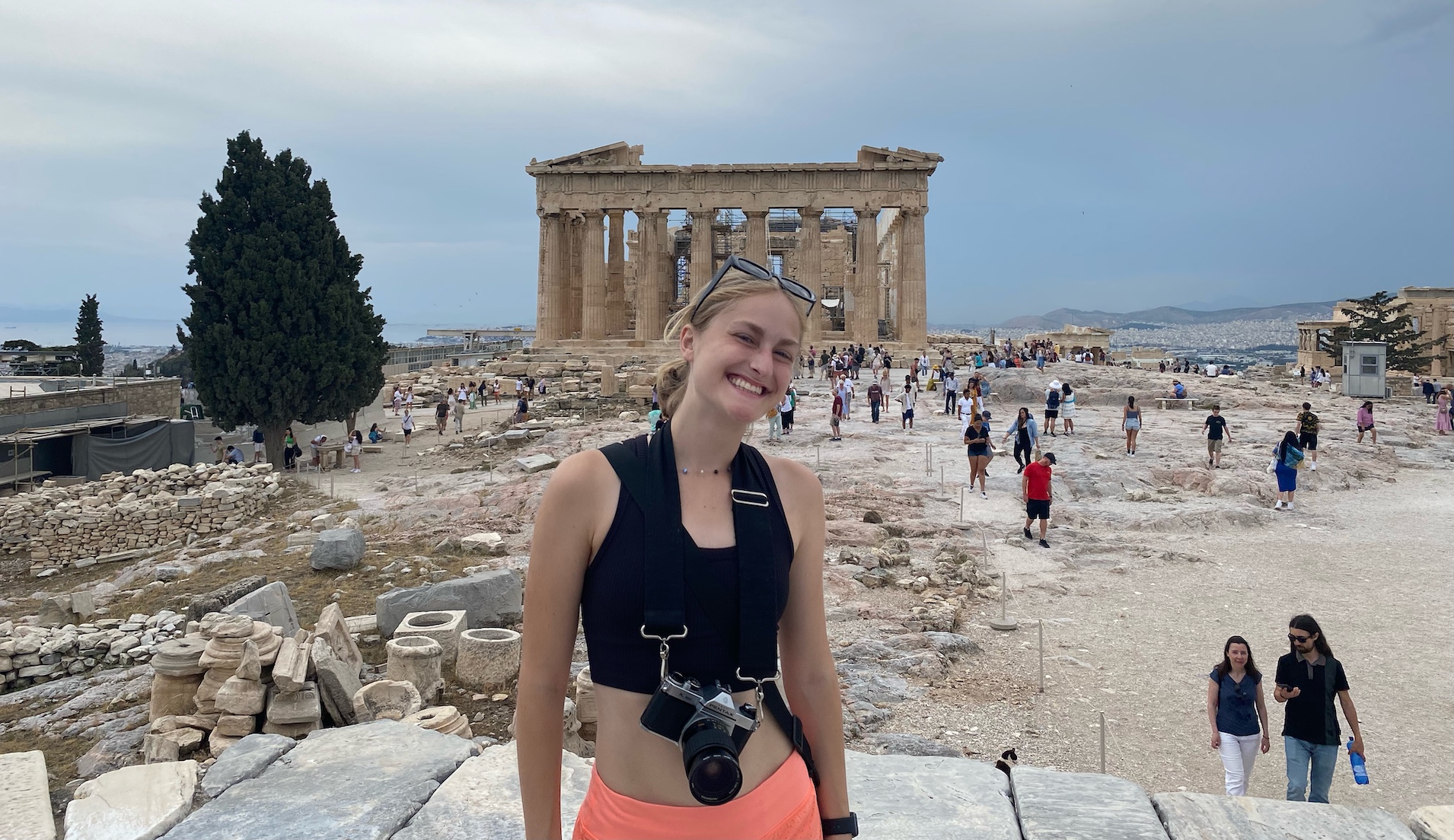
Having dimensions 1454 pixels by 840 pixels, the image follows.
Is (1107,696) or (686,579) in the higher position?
(686,579)

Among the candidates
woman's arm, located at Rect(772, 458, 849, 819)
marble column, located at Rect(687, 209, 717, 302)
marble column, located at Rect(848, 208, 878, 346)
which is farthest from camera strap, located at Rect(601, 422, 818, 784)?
marble column, located at Rect(848, 208, 878, 346)

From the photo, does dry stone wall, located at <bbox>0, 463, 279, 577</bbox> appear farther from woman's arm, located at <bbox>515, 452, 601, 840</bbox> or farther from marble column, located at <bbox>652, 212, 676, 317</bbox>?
marble column, located at <bbox>652, 212, 676, 317</bbox>

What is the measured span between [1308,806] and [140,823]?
190 inches

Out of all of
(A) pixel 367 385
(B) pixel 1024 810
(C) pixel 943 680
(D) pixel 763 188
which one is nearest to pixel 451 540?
(C) pixel 943 680

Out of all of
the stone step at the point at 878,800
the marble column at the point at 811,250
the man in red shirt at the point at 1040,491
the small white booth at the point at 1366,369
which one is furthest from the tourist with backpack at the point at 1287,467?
the marble column at the point at 811,250

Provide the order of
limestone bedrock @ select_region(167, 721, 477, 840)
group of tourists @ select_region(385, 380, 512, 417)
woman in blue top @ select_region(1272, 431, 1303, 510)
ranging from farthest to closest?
group of tourists @ select_region(385, 380, 512, 417) < woman in blue top @ select_region(1272, 431, 1303, 510) < limestone bedrock @ select_region(167, 721, 477, 840)

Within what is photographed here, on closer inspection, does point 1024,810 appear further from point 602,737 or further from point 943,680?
point 943,680

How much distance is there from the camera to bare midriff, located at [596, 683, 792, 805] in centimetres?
197

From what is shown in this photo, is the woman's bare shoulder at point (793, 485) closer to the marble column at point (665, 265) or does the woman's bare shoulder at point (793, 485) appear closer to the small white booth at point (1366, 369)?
the small white booth at point (1366, 369)

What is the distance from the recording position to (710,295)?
215 centimetres

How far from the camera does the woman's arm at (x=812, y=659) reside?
2.21 meters

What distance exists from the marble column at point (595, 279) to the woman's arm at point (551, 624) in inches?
1658

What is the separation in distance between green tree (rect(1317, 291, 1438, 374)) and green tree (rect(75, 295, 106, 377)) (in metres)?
67.9

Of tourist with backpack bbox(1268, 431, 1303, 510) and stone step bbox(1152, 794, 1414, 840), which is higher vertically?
tourist with backpack bbox(1268, 431, 1303, 510)
